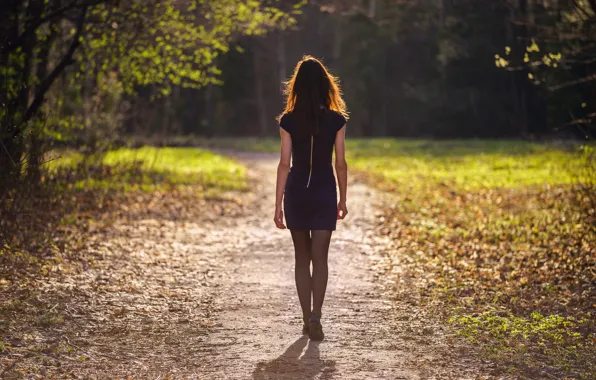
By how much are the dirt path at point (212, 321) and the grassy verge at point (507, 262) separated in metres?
0.47

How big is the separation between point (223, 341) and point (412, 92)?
166ft

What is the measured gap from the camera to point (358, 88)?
2298 inches

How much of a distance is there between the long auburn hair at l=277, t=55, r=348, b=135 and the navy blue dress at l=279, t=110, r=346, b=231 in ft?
0.18

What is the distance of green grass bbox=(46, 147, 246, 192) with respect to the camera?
64.8 ft

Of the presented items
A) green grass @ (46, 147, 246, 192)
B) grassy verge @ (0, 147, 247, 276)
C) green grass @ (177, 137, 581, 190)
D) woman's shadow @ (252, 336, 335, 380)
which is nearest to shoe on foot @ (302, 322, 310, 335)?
woman's shadow @ (252, 336, 335, 380)

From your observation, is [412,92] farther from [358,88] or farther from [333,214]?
[333,214]

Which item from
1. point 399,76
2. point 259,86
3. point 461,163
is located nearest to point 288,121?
point 461,163

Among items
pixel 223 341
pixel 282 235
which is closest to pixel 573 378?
pixel 223 341

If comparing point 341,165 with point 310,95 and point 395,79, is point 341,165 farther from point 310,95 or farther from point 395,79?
point 395,79

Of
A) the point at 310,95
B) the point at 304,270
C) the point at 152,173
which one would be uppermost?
the point at 310,95

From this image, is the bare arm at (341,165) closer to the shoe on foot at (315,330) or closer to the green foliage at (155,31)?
the shoe on foot at (315,330)

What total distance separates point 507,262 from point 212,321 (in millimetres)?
4883

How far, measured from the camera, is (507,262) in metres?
11.4

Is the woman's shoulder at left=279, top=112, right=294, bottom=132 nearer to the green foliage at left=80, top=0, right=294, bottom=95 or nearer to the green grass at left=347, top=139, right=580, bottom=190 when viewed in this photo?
the green foliage at left=80, top=0, right=294, bottom=95
